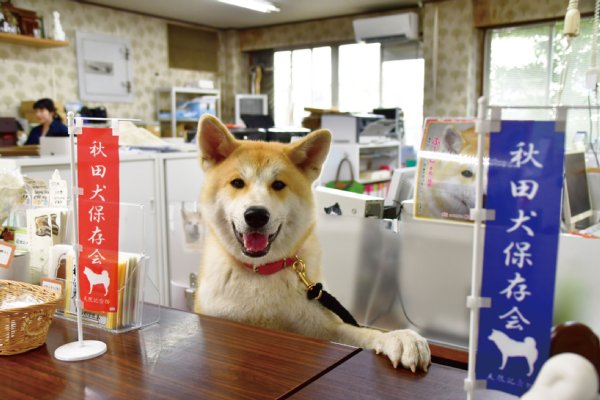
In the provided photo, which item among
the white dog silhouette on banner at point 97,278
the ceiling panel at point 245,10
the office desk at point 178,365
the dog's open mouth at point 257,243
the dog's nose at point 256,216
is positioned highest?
the ceiling panel at point 245,10

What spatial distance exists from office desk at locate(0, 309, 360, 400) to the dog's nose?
252 millimetres

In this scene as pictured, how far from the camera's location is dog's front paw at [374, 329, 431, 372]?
3.12 feet

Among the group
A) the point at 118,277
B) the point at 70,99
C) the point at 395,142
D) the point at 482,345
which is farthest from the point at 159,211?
the point at 70,99

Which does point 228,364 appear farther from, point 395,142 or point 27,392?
point 395,142

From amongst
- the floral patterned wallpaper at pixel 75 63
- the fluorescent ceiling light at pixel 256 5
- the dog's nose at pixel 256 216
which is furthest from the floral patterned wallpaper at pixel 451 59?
the dog's nose at pixel 256 216

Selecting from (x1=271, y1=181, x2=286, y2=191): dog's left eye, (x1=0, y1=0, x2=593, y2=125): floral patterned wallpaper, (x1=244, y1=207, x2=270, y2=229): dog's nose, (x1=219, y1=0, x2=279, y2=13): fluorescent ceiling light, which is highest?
(x1=219, y1=0, x2=279, y2=13): fluorescent ceiling light

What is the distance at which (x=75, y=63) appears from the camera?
6715mm

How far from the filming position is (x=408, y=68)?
7180mm

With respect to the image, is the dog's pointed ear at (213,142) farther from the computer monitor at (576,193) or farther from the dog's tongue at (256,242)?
the computer monitor at (576,193)

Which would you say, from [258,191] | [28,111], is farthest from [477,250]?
[28,111]

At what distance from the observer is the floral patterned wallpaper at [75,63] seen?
609cm

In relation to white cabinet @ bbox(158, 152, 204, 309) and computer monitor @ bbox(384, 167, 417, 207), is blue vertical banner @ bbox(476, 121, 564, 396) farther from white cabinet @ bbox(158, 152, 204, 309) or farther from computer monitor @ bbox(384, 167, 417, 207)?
white cabinet @ bbox(158, 152, 204, 309)

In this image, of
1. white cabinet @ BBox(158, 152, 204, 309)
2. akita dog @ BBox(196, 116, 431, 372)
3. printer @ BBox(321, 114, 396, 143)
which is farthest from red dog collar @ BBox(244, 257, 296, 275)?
printer @ BBox(321, 114, 396, 143)

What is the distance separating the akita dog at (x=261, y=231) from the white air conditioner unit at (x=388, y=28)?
5.83 metres
